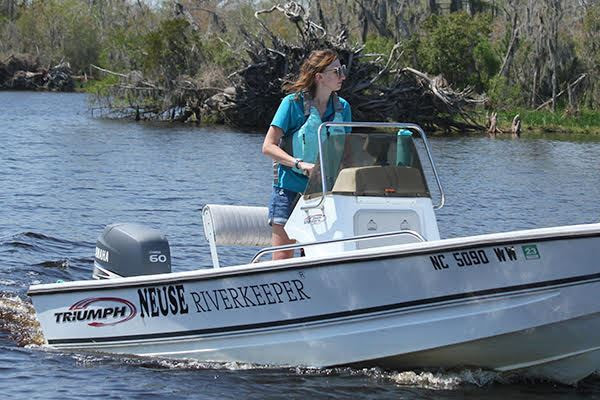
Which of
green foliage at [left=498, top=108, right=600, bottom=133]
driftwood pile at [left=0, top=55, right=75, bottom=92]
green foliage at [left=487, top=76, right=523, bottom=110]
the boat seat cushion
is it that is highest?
the boat seat cushion

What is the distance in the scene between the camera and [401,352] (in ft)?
27.2

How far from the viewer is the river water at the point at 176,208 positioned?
8523 millimetres

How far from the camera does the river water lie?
852 centimetres

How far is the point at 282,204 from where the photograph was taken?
8938mm

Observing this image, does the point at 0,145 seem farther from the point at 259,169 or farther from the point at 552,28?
the point at 552,28

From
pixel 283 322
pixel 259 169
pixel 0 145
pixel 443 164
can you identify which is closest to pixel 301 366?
pixel 283 322

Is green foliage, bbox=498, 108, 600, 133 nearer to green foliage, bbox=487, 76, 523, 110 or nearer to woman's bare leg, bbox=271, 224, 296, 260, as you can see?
green foliage, bbox=487, 76, 523, 110

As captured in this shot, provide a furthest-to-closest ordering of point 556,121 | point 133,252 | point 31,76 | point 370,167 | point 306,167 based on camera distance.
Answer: point 31,76
point 556,121
point 133,252
point 370,167
point 306,167

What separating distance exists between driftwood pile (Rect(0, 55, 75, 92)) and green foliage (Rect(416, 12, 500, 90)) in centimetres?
3797

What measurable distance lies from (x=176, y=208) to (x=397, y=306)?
12590 millimetres

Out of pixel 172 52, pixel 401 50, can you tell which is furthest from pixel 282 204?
pixel 401 50

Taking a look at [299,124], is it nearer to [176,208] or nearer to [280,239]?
[280,239]

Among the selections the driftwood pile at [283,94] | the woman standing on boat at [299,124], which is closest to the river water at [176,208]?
the woman standing on boat at [299,124]

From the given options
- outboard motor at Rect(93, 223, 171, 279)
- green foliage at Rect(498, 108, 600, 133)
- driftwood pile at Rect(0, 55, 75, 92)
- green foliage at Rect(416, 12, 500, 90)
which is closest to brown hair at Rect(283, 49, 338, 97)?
outboard motor at Rect(93, 223, 171, 279)
